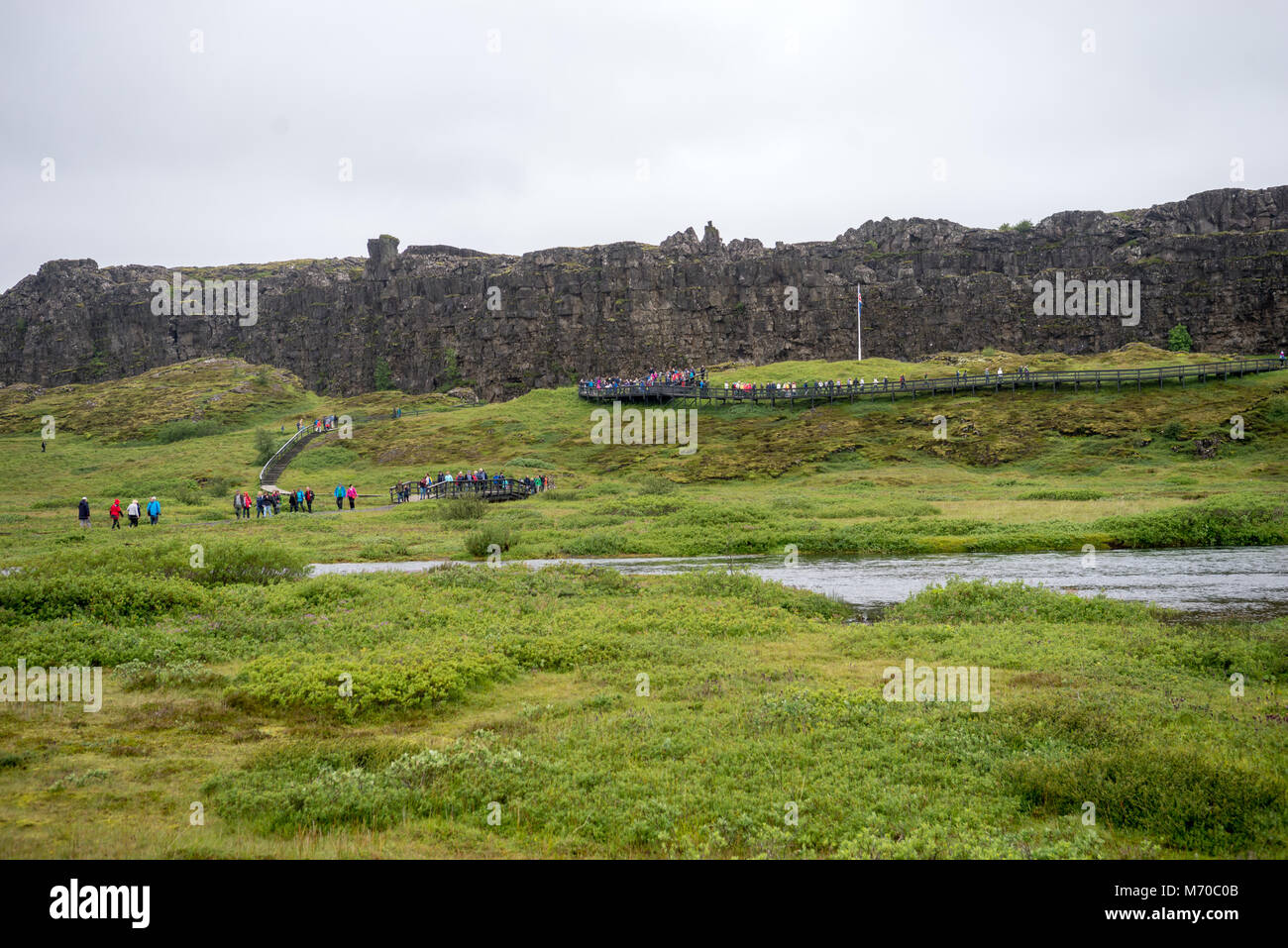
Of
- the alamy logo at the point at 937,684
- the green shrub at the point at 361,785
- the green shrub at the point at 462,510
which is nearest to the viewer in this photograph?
the green shrub at the point at 361,785

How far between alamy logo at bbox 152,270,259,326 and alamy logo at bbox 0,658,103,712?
478ft

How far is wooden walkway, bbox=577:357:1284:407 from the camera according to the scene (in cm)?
7706

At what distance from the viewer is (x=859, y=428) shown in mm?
76938

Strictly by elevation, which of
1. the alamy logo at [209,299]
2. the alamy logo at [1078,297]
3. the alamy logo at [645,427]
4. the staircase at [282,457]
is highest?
the alamy logo at [209,299]

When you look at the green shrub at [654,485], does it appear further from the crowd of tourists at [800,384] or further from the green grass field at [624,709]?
the crowd of tourists at [800,384]

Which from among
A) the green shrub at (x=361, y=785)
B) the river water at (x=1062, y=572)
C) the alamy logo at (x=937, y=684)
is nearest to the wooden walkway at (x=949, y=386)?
the river water at (x=1062, y=572)

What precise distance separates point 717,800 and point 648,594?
1434cm

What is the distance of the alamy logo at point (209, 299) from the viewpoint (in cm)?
14988

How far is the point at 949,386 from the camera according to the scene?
84188mm

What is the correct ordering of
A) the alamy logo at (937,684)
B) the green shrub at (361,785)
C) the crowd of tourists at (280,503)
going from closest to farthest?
the green shrub at (361,785) < the alamy logo at (937,684) < the crowd of tourists at (280,503)
